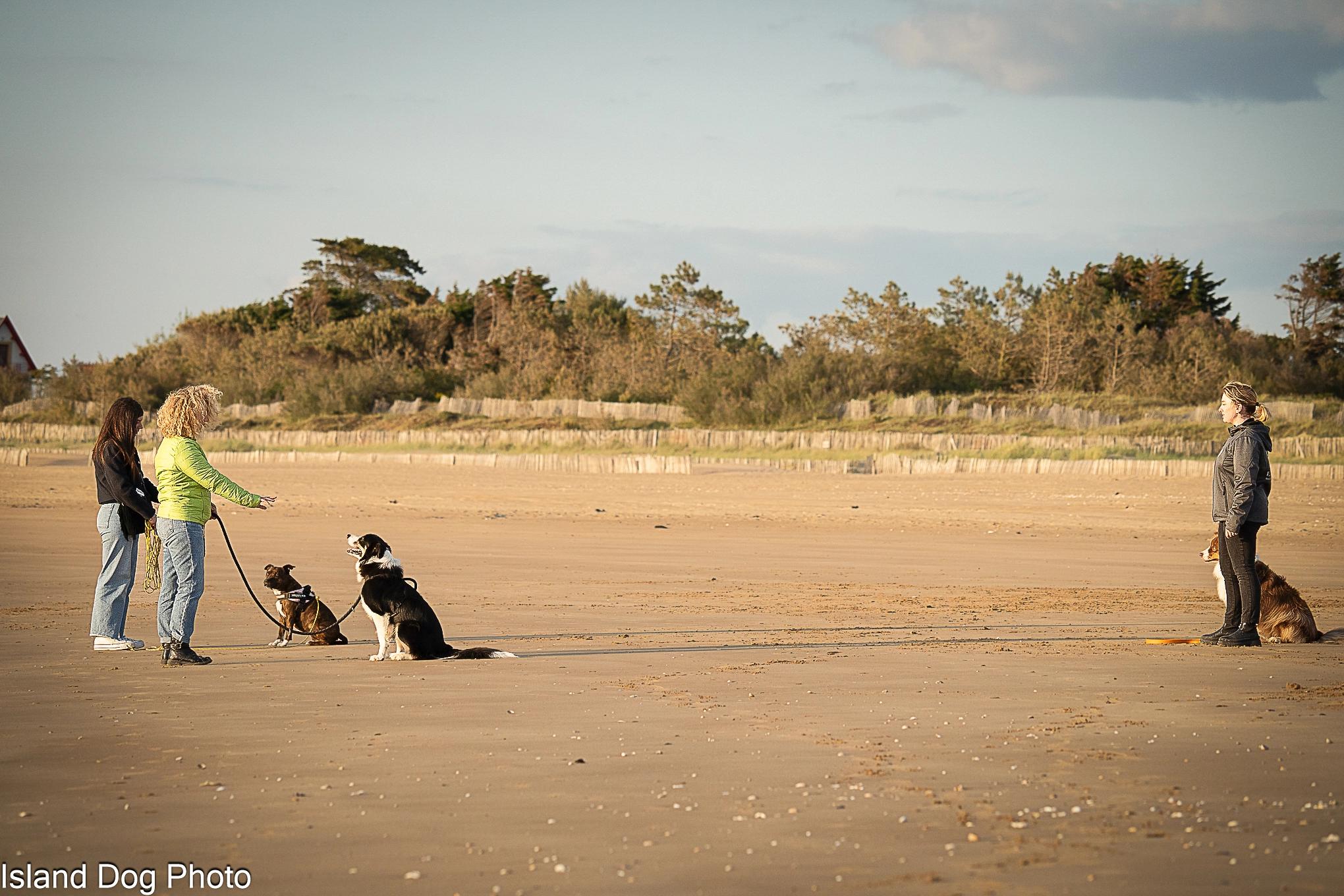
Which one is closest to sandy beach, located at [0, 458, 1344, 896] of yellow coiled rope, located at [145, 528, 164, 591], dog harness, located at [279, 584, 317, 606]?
dog harness, located at [279, 584, 317, 606]

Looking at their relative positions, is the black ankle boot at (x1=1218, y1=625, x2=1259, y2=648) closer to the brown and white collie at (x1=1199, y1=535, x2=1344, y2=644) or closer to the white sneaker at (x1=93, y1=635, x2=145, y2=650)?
the brown and white collie at (x1=1199, y1=535, x2=1344, y2=644)

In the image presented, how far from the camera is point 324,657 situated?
27.6 feet

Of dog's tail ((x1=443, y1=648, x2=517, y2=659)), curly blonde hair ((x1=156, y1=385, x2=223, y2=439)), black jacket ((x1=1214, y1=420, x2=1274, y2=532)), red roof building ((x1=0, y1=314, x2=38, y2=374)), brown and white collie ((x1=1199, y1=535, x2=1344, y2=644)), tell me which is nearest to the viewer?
curly blonde hair ((x1=156, y1=385, x2=223, y2=439))

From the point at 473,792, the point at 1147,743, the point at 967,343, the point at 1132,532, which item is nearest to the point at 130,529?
the point at 473,792

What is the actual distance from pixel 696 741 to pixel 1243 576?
Answer: 4893mm

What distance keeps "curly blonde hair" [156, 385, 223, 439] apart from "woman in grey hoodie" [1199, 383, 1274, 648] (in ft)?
22.4

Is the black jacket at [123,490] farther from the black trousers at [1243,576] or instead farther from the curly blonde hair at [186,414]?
the black trousers at [1243,576]

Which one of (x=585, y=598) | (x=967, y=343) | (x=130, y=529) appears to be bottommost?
(x=585, y=598)

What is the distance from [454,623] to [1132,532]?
12.8 meters

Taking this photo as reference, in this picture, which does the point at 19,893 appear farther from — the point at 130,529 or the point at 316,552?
the point at 316,552

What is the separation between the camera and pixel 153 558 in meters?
8.45

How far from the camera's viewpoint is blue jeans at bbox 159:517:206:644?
25.9 ft

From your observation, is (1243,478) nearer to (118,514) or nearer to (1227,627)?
(1227,627)

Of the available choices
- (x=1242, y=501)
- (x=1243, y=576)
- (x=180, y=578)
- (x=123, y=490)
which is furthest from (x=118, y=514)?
(x=1243, y=576)
